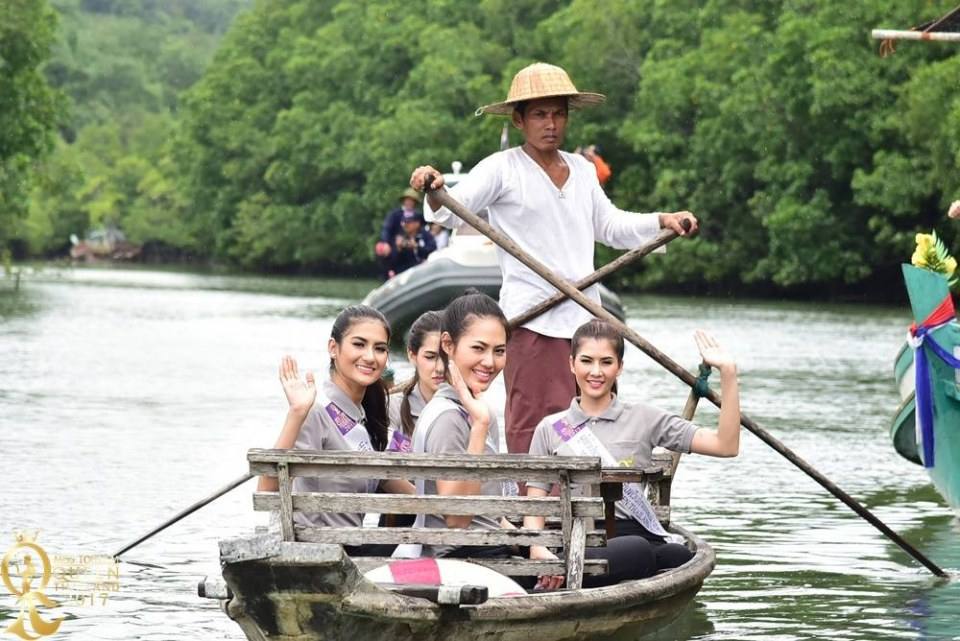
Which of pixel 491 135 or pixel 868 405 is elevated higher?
pixel 491 135

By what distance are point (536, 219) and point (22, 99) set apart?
113 ft

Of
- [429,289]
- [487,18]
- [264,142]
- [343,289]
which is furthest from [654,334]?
[264,142]

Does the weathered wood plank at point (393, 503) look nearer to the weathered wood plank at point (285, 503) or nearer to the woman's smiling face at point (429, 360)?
the weathered wood plank at point (285, 503)

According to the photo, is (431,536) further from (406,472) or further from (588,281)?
(588,281)

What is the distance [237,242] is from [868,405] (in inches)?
2356

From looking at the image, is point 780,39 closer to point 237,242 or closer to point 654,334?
point 654,334

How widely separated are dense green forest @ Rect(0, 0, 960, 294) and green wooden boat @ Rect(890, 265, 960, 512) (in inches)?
1104

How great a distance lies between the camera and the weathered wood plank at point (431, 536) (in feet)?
21.2

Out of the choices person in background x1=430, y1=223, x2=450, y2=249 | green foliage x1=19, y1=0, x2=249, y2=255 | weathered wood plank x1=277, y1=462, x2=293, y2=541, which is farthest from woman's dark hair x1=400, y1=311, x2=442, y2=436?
green foliage x1=19, y1=0, x2=249, y2=255

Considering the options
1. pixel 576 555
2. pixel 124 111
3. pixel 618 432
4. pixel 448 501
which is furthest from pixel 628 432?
pixel 124 111

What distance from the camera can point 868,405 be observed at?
58.9 ft

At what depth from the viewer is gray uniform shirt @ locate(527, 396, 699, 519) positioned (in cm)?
735

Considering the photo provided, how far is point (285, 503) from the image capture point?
6367 mm

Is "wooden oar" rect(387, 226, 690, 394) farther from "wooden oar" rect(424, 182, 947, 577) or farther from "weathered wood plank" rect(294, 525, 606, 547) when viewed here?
"weathered wood plank" rect(294, 525, 606, 547)
